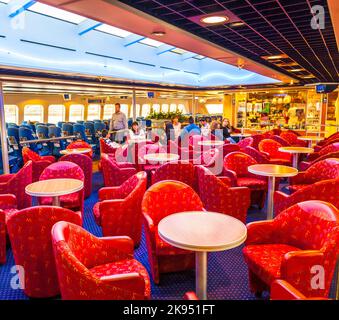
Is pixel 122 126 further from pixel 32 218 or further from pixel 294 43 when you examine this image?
pixel 32 218

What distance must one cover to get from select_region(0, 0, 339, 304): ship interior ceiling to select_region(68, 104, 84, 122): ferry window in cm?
557

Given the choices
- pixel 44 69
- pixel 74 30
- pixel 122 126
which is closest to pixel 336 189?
pixel 122 126

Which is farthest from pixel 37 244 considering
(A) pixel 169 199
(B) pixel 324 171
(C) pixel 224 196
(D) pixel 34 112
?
(D) pixel 34 112

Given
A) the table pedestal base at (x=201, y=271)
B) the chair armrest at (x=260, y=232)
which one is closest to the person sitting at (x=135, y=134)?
the chair armrest at (x=260, y=232)

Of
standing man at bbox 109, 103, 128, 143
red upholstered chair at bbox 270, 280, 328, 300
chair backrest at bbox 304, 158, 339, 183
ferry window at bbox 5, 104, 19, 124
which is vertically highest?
ferry window at bbox 5, 104, 19, 124

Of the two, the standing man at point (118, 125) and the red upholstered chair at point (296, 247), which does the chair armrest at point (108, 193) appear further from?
the standing man at point (118, 125)

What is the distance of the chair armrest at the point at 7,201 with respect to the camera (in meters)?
3.61

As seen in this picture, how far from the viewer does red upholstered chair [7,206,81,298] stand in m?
2.43

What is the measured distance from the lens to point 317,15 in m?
4.17

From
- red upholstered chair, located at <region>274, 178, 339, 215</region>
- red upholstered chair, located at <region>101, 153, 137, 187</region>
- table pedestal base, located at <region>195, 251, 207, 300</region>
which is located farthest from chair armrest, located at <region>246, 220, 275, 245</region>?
red upholstered chair, located at <region>101, 153, 137, 187</region>

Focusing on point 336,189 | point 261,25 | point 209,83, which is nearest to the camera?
point 336,189

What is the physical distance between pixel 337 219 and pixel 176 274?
152 cm

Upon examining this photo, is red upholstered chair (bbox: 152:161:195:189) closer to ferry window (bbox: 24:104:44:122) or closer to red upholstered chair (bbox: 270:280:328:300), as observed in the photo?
red upholstered chair (bbox: 270:280:328:300)

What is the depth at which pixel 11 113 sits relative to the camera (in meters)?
13.1
